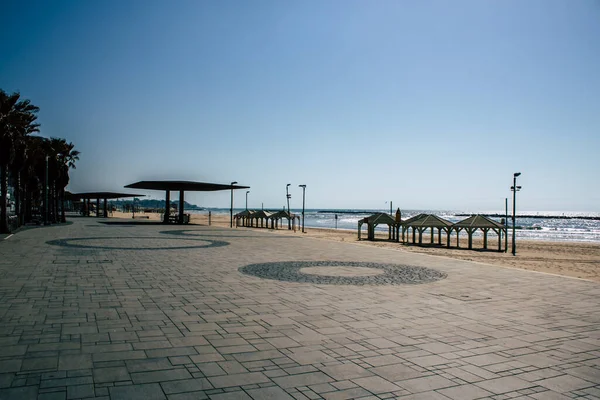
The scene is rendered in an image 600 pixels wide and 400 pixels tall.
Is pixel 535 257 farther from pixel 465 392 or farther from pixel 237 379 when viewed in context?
pixel 237 379

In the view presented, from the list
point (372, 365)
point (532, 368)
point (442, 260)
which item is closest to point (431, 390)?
point (372, 365)

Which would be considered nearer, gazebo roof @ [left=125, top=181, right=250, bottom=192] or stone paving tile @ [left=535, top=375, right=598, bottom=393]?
stone paving tile @ [left=535, top=375, right=598, bottom=393]

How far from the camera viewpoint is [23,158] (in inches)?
874

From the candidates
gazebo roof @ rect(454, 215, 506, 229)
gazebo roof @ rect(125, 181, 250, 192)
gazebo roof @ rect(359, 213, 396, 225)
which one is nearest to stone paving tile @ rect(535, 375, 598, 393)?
gazebo roof @ rect(454, 215, 506, 229)

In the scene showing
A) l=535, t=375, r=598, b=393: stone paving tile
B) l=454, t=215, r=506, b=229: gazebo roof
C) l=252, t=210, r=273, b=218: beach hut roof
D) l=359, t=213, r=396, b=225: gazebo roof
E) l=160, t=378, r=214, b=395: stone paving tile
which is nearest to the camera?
l=160, t=378, r=214, b=395: stone paving tile

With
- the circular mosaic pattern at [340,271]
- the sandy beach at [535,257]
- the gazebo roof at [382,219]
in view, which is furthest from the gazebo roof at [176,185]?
the circular mosaic pattern at [340,271]

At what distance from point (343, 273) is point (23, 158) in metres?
20.0

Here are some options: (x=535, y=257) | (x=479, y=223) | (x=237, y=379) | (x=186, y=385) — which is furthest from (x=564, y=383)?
(x=479, y=223)

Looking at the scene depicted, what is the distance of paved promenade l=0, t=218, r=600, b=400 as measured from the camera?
365 centimetres

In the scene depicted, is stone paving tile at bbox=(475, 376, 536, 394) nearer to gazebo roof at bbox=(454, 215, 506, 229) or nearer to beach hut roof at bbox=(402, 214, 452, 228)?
gazebo roof at bbox=(454, 215, 506, 229)

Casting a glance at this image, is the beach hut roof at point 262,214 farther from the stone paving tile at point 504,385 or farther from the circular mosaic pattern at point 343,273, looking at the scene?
the stone paving tile at point 504,385

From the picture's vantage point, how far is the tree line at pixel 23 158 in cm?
1948

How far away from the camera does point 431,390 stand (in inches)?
143

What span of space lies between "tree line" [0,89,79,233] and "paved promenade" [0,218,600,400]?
1276 cm
